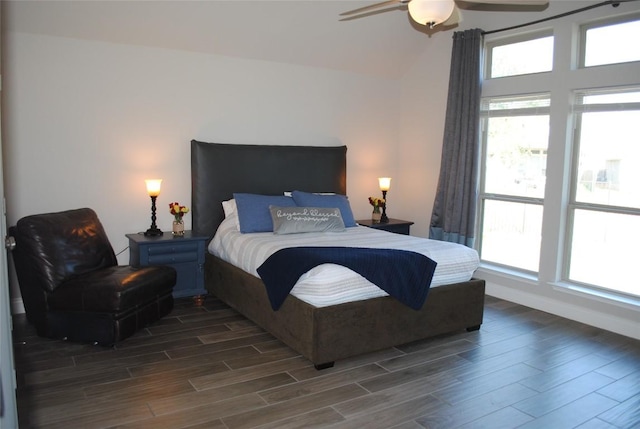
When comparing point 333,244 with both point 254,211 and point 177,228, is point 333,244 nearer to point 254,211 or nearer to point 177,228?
point 254,211

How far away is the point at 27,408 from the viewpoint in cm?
274

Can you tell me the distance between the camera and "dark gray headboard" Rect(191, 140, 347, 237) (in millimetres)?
4941

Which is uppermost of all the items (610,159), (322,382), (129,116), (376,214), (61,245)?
(129,116)

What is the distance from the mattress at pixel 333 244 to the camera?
3342 mm

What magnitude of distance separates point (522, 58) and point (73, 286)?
4.59 m

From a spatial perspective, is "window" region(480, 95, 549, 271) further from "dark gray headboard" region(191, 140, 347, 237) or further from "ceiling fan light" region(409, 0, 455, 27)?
"ceiling fan light" region(409, 0, 455, 27)

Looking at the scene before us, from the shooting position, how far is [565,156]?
4.57 metres

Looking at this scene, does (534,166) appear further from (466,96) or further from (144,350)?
(144,350)

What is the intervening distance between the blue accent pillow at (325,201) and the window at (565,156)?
1.56 m

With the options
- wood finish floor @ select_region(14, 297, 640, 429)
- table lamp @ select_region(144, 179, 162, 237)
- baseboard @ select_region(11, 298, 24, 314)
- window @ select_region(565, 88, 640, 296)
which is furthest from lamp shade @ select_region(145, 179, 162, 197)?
window @ select_region(565, 88, 640, 296)

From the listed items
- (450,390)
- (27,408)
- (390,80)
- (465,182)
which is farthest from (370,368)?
(390,80)

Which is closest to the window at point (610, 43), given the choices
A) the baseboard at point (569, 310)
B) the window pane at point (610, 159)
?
the window pane at point (610, 159)

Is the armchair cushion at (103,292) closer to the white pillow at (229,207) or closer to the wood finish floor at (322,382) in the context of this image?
the wood finish floor at (322,382)

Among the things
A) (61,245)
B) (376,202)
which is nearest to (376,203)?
(376,202)
